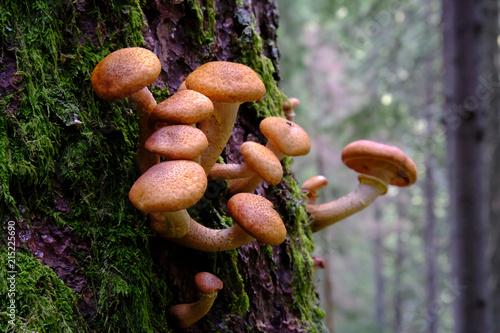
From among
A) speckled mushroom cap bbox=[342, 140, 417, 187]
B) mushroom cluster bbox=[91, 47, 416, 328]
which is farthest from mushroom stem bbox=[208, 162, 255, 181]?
speckled mushroom cap bbox=[342, 140, 417, 187]

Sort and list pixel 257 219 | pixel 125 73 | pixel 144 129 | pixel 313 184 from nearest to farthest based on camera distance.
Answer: pixel 125 73, pixel 257 219, pixel 144 129, pixel 313 184

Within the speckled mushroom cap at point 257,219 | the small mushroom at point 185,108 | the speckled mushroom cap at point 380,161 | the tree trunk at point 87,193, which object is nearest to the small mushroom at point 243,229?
the speckled mushroom cap at point 257,219

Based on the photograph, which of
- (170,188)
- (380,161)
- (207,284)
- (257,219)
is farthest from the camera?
(380,161)

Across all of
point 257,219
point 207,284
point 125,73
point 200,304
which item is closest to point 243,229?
point 257,219

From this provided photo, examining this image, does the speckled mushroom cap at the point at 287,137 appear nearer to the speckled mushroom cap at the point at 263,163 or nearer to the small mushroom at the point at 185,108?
the speckled mushroom cap at the point at 263,163

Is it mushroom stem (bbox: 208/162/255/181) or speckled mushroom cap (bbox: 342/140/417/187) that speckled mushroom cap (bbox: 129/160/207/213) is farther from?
speckled mushroom cap (bbox: 342/140/417/187)

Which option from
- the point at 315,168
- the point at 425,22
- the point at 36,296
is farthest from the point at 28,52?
the point at 315,168

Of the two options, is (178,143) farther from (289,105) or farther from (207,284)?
(289,105)
